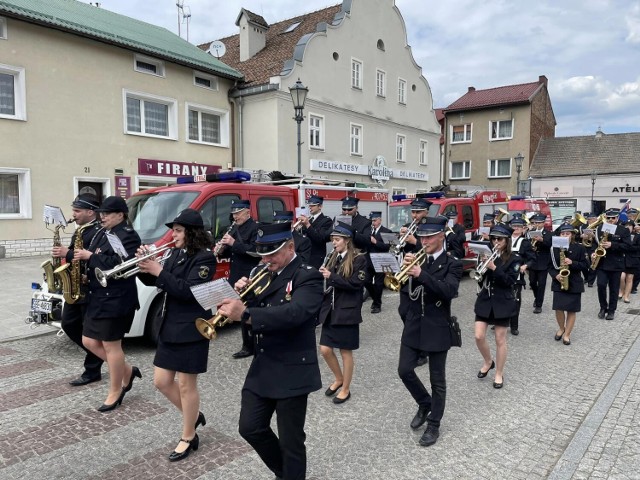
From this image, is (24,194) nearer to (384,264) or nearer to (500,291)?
(384,264)

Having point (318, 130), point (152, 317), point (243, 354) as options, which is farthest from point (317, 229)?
point (318, 130)

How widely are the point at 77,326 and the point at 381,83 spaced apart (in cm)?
2461

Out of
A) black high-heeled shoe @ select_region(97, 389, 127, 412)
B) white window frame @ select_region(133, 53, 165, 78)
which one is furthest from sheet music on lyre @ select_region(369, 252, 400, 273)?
white window frame @ select_region(133, 53, 165, 78)

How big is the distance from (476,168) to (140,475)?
1558 inches

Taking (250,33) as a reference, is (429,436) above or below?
below

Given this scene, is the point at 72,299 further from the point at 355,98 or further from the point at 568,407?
the point at 355,98

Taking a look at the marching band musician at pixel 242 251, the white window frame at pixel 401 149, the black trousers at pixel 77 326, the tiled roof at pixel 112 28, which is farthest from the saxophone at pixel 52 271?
the white window frame at pixel 401 149

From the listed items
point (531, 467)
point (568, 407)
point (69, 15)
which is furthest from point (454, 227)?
point (69, 15)

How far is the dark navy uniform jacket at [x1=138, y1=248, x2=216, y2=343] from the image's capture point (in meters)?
3.83

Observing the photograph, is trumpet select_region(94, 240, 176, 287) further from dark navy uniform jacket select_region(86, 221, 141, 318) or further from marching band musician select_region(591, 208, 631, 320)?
marching band musician select_region(591, 208, 631, 320)

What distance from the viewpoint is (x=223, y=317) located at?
297 centimetres

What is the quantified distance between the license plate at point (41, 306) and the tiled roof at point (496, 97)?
3806 cm

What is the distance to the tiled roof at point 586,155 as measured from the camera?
36.9 meters

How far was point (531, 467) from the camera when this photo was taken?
3951mm
